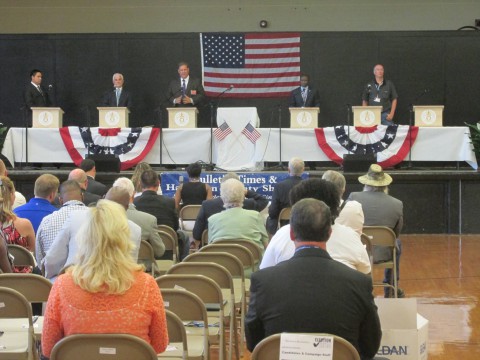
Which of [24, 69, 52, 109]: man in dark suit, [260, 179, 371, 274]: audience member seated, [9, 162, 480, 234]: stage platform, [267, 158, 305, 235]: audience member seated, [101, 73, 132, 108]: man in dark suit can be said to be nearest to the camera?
[260, 179, 371, 274]: audience member seated

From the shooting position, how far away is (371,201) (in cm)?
810

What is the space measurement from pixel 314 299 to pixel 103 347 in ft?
2.81

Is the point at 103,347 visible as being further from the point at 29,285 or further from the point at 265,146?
the point at 265,146

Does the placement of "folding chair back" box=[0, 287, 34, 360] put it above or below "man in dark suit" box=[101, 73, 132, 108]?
below

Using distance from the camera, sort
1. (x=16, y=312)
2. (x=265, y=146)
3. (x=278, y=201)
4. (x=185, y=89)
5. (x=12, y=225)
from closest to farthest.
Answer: (x=16, y=312) < (x=12, y=225) < (x=278, y=201) < (x=265, y=146) < (x=185, y=89)

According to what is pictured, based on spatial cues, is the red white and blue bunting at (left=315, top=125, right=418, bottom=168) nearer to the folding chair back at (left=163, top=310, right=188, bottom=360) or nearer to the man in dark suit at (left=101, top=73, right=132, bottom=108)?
the man in dark suit at (left=101, top=73, right=132, bottom=108)

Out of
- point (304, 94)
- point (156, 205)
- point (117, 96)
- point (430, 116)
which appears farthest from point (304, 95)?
point (156, 205)

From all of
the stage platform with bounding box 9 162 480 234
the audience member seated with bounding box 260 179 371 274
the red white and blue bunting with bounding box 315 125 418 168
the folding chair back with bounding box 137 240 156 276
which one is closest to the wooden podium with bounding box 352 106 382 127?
the red white and blue bunting with bounding box 315 125 418 168

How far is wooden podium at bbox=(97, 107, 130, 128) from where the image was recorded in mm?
13906

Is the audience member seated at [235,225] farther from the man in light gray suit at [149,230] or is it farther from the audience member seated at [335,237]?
the audience member seated at [335,237]

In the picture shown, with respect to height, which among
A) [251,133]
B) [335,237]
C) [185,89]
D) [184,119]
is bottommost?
[335,237]

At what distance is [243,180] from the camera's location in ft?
41.4

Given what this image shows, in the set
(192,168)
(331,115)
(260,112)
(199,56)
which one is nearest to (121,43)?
(199,56)

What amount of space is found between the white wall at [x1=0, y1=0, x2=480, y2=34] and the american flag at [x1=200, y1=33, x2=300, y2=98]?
45.2 inches
